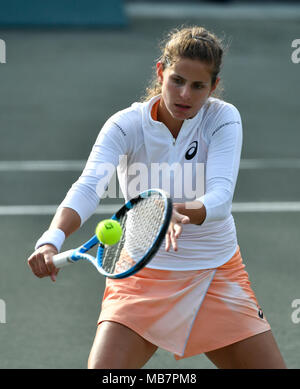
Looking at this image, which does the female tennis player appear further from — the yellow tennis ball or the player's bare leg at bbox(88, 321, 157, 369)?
the yellow tennis ball

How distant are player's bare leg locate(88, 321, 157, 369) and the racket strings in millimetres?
271

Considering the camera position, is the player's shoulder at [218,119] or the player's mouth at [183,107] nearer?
the player's mouth at [183,107]

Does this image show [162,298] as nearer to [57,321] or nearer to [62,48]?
[57,321]

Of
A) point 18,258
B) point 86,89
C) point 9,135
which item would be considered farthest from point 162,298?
point 86,89

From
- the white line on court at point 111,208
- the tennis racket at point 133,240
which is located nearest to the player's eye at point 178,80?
the tennis racket at point 133,240

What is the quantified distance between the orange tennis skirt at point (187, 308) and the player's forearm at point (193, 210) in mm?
355

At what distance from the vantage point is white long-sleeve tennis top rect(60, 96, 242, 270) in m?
3.81

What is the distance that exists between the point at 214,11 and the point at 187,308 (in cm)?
1919

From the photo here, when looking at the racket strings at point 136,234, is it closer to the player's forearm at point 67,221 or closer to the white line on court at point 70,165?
the player's forearm at point 67,221

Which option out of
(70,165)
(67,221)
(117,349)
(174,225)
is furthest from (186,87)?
(70,165)

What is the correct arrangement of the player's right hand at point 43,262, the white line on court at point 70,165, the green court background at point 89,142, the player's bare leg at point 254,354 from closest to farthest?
the player's right hand at point 43,262, the player's bare leg at point 254,354, the green court background at point 89,142, the white line on court at point 70,165

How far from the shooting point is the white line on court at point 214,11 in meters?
21.5

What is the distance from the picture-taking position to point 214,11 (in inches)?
872

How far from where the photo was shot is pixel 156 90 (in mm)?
4121
